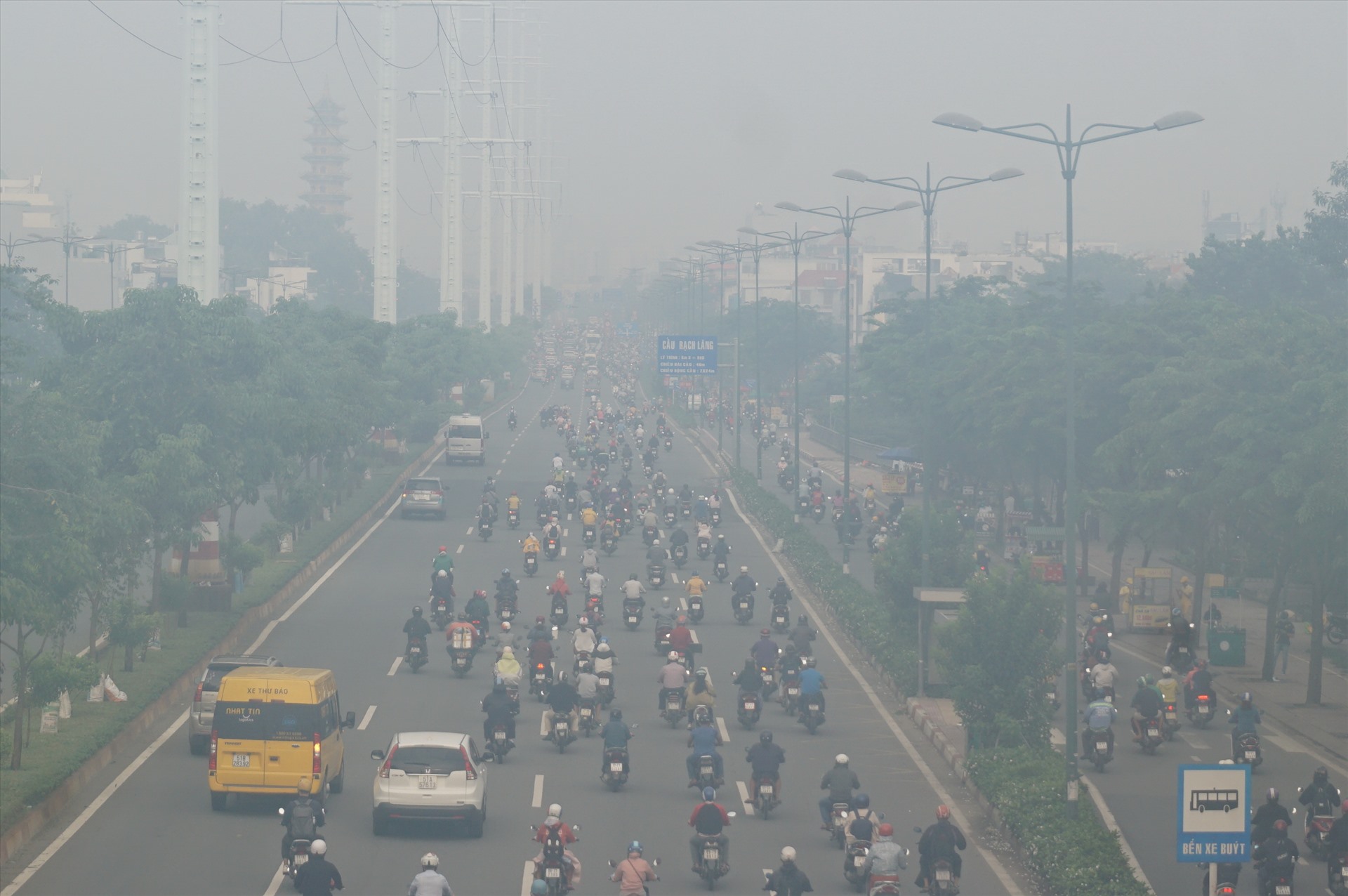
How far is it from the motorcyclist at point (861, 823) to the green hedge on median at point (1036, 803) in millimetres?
1847

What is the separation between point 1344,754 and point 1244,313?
20.9 m

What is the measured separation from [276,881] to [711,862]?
14.3 ft

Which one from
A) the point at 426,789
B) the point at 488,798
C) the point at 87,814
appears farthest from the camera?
the point at 488,798

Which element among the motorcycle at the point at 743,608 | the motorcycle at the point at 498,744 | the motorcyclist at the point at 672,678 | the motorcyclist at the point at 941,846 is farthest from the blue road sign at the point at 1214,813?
the motorcycle at the point at 743,608

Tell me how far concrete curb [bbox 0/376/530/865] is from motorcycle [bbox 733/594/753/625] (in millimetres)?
10048

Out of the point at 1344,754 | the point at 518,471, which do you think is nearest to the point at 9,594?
the point at 1344,754

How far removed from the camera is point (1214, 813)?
539 inches

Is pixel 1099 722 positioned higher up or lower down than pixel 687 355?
lower down

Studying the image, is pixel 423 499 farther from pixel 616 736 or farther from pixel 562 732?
pixel 616 736

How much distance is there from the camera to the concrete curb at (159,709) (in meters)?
18.9

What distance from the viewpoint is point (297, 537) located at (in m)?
48.2

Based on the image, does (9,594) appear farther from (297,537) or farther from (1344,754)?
(297,537)

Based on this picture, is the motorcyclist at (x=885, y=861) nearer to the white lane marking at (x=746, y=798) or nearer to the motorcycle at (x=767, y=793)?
the motorcycle at (x=767, y=793)

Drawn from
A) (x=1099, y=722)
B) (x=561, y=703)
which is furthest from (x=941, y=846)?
(x=561, y=703)
